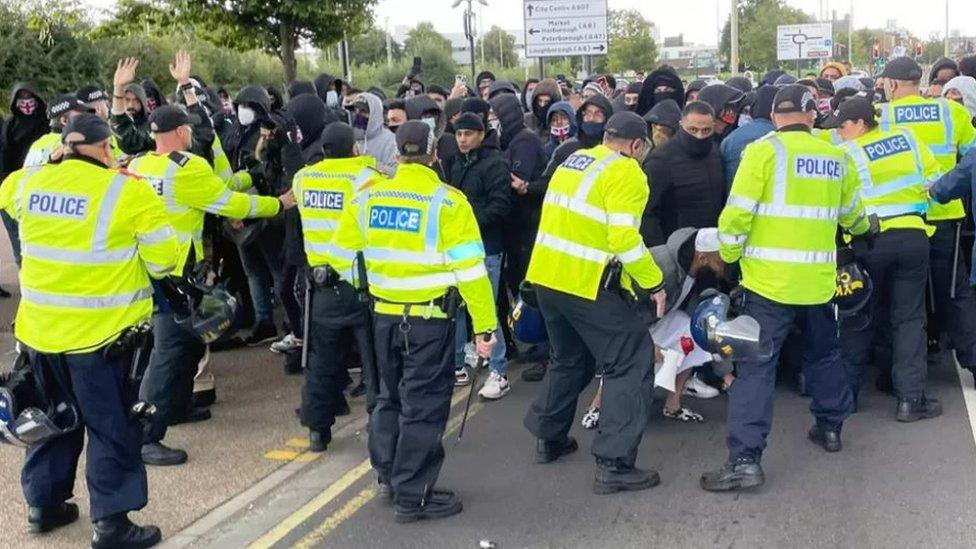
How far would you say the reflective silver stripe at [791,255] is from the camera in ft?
19.0

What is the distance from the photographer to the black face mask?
22.9 feet

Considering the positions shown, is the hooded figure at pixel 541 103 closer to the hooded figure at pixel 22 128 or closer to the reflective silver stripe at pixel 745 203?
the hooded figure at pixel 22 128

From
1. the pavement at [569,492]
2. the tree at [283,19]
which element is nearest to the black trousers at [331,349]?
the pavement at [569,492]

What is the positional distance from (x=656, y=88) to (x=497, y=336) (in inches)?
152

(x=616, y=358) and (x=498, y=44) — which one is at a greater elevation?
(x=498, y=44)

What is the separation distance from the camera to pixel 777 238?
5793 mm

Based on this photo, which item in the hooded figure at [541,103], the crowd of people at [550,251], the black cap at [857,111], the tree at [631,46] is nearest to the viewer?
the crowd of people at [550,251]

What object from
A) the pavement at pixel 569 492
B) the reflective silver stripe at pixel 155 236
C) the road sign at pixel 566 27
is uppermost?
the road sign at pixel 566 27

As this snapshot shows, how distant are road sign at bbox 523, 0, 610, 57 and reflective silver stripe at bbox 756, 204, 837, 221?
1474 cm

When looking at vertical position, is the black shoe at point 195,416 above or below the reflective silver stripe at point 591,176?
below

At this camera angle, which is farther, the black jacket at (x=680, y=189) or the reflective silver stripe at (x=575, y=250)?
the black jacket at (x=680, y=189)

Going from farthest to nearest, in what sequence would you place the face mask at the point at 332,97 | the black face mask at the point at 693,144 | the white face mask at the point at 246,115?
the face mask at the point at 332,97, the white face mask at the point at 246,115, the black face mask at the point at 693,144

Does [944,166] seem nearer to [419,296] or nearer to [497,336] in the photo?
[497,336]

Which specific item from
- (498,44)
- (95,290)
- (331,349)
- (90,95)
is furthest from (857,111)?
(498,44)
